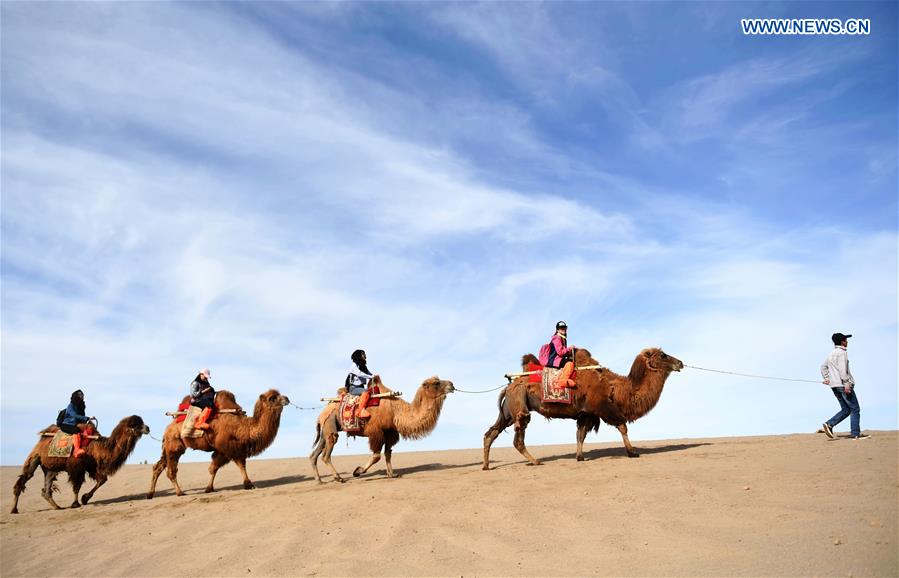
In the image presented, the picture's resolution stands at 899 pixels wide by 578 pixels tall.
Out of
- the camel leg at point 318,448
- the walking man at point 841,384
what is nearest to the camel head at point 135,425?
the camel leg at point 318,448

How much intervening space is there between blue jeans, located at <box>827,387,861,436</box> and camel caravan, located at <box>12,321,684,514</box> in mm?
3078

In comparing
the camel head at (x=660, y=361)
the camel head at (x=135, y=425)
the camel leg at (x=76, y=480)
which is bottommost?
the camel leg at (x=76, y=480)

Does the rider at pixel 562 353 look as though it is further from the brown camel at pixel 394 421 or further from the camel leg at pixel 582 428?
the brown camel at pixel 394 421

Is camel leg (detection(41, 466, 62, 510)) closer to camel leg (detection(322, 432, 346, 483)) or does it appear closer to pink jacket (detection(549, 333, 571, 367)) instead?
camel leg (detection(322, 432, 346, 483))

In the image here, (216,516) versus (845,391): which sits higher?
(845,391)

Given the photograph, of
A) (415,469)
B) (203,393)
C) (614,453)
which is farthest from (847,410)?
(203,393)

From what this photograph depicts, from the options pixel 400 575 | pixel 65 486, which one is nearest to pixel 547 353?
pixel 400 575

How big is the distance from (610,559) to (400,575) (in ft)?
7.80

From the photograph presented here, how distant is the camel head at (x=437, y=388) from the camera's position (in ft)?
49.6

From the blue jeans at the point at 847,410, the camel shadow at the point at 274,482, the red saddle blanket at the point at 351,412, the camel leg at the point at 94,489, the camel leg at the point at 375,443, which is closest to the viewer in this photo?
the blue jeans at the point at 847,410

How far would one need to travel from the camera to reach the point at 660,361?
1483 centimetres

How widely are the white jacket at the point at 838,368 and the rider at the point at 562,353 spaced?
5175 mm

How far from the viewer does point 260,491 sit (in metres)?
14.9

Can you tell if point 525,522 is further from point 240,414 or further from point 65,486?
point 65,486
